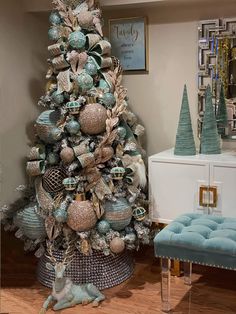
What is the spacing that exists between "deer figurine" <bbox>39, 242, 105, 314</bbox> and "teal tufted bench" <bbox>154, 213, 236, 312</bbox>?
419mm

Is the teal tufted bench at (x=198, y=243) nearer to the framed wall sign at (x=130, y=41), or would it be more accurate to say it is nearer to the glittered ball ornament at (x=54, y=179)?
the glittered ball ornament at (x=54, y=179)

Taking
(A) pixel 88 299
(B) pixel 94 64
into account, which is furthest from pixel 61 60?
(A) pixel 88 299

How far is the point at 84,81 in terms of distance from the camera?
103 inches

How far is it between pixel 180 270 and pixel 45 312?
97 cm

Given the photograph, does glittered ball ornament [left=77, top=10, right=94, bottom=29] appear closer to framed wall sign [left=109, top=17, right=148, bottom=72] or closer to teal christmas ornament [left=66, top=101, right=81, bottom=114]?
teal christmas ornament [left=66, top=101, right=81, bottom=114]

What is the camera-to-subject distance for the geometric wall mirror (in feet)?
9.66

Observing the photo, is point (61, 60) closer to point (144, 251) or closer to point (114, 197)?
point (114, 197)

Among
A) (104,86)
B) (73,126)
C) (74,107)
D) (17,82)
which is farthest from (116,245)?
(17,82)

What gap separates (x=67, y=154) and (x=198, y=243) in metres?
0.90

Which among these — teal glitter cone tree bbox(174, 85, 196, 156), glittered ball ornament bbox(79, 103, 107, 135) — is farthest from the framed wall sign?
glittered ball ornament bbox(79, 103, 107, 135)

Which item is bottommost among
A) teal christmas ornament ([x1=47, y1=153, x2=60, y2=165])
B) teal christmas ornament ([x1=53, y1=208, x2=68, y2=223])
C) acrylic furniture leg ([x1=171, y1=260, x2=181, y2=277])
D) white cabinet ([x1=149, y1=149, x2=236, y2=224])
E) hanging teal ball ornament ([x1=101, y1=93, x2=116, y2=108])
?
acrylic furniture leg ([x1=171, y1=260, x2=181, y2=277])

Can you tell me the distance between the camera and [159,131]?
3355 mm

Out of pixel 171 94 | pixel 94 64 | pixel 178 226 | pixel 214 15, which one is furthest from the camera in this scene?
pixel 171 94

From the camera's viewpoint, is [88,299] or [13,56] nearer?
[88,299]
